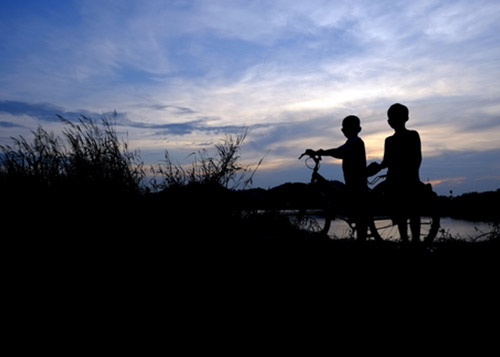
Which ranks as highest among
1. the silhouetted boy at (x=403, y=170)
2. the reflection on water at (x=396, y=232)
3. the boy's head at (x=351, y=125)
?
the boy's head at (x=351, y=125)

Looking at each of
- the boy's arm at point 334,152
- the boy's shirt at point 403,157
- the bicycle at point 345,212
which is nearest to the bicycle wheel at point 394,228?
the bicycle at point 345,212

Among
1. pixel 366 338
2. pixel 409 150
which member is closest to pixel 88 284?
pixel 366 338

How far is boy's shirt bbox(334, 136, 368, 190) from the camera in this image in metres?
6.36

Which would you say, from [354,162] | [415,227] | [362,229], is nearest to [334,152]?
[354,162]

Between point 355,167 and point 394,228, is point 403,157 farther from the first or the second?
point 394,228

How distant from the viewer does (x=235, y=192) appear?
23.1 ft

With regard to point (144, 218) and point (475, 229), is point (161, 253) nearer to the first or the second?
point (144, 218)

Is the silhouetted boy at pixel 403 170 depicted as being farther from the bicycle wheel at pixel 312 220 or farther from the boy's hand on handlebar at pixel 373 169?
the bicycle wheel at pixel 312 220

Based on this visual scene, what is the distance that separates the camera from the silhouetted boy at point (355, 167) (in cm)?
638

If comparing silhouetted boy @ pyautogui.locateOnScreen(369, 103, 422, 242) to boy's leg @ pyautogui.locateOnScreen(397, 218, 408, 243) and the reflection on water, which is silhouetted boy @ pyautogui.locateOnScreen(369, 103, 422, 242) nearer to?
boy's leg @ pyautogui.locateOnScreen(397, 218, 408, 243)

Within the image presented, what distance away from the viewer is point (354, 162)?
6406 millimetres

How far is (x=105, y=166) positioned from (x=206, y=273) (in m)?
3.18

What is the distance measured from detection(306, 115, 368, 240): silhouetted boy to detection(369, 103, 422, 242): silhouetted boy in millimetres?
360

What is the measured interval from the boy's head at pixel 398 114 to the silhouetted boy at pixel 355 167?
0.68 meters
